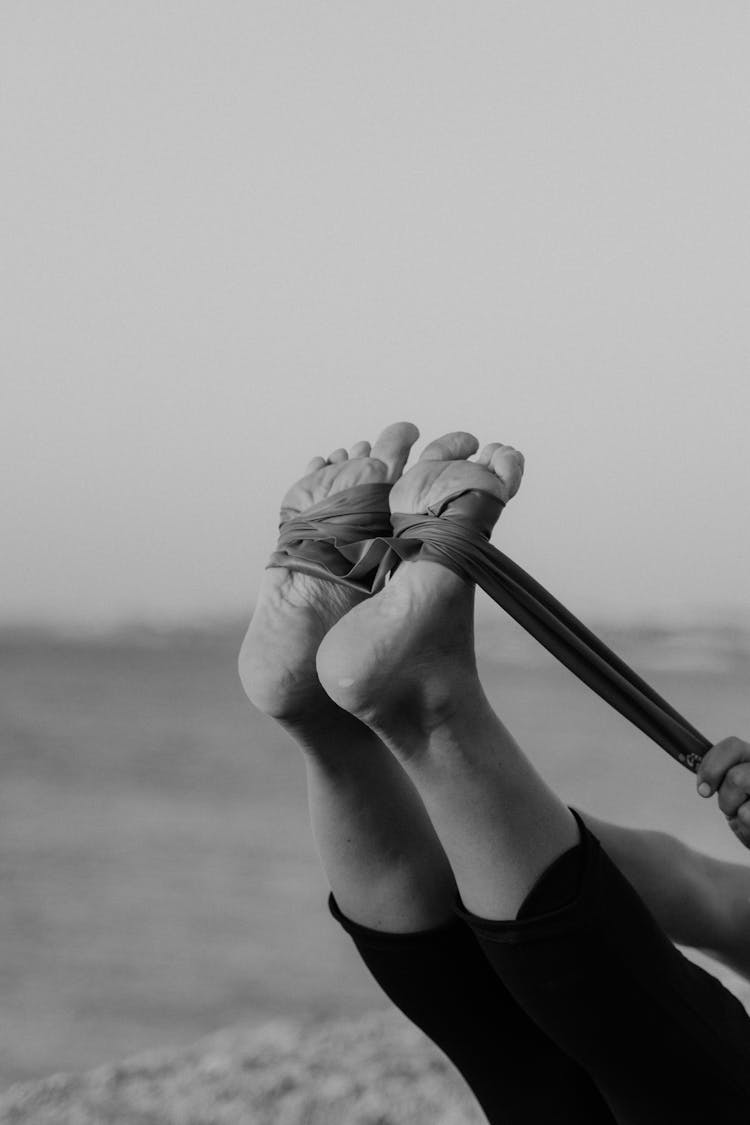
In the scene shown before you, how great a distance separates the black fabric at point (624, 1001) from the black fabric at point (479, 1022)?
9 centimetres

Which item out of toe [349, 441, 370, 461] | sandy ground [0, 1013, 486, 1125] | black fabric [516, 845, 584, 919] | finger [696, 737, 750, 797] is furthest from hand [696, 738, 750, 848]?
sandy ground [0, 1013, 486, 1125]

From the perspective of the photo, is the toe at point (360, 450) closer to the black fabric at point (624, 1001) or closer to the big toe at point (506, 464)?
the big toe at point (506, 464)

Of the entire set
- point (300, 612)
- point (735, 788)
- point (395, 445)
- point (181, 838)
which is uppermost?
point (181, 838)

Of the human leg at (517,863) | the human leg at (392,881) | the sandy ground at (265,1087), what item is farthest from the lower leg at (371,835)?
the sandy ground at (265,1087)

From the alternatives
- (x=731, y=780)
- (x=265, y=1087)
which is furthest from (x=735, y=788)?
(x=265, y=1087)

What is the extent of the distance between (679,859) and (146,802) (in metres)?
5.50

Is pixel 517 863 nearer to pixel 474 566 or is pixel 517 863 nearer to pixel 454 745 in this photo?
pixel 454 745

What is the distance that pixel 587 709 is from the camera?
819 centimetres

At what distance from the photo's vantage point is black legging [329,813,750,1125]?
2.75 feet

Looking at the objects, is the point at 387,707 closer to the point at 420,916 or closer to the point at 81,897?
the point at 420,916

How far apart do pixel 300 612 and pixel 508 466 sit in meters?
0.19

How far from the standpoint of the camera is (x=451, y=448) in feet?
3.18

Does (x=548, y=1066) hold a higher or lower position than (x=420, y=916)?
lower

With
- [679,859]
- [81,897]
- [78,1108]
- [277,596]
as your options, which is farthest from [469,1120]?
[81,897]
